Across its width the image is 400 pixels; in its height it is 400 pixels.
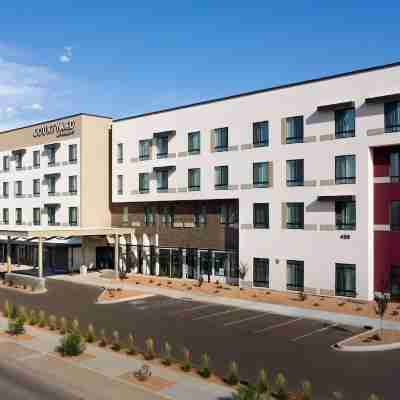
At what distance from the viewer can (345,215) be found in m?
34.7

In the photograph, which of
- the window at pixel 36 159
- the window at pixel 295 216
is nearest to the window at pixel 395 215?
the window at pixel 295 216

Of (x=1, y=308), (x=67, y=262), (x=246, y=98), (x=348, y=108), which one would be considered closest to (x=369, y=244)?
(x=348, y=108)

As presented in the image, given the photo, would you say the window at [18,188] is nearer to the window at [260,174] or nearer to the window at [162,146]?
the window at [162,146]

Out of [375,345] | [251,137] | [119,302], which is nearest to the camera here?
[375,345]

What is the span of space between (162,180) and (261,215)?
1198cm

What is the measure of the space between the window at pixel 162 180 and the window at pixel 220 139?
6472mm

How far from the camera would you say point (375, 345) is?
22.4 m

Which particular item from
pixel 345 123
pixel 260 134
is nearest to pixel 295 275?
A: pixel 260 134

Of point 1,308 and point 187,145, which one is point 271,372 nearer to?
point 1,308

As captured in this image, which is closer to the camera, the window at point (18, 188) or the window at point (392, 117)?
the window at point (392, 117)

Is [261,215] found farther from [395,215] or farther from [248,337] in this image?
[248,337]

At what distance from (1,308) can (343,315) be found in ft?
72.9

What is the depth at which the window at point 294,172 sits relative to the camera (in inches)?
1453

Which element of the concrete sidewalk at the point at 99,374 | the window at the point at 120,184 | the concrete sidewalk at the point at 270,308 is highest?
the window at the point at 120,184
